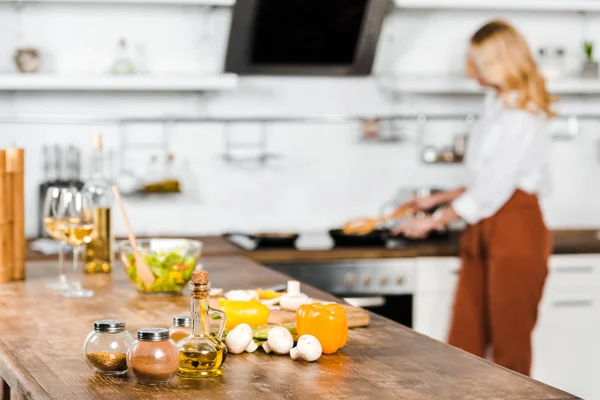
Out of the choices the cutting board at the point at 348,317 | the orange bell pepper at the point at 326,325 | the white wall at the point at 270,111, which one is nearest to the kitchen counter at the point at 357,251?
the white wall at the point at 270,111

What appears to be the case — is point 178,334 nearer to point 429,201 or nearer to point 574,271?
point 429,201

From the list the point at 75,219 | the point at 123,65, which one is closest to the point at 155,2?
the point at 123,65

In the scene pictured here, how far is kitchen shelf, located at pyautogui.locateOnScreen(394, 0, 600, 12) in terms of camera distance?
470 centimetres

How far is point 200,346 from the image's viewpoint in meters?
1.76

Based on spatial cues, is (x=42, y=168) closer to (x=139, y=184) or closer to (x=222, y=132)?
(x=139, y=184)

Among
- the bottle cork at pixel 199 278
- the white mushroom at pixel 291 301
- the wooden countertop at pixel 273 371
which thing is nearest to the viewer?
the wooden countertop at pixel 273 371

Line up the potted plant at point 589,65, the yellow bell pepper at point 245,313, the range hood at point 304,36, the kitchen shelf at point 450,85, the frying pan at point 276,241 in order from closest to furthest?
the yellow bell pepper at point 245,313 < the frying pan at point 276,241 < the range hood at point 304,36 < the kitchen shelf at point 450,85 < the potted plant at point 589,65

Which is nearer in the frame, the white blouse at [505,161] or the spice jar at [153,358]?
the spice jar at [153,358]

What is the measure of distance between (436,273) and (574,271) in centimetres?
66

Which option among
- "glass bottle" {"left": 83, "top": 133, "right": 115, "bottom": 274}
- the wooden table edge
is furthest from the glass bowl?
the wooden table edge

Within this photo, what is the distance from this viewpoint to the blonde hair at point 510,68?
4000mm

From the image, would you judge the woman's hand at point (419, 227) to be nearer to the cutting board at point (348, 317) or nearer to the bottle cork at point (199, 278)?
the cutting board at point (348, 317)

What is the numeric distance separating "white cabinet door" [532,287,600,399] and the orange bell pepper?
107 inches

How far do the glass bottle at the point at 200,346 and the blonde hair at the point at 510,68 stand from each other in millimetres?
2474
